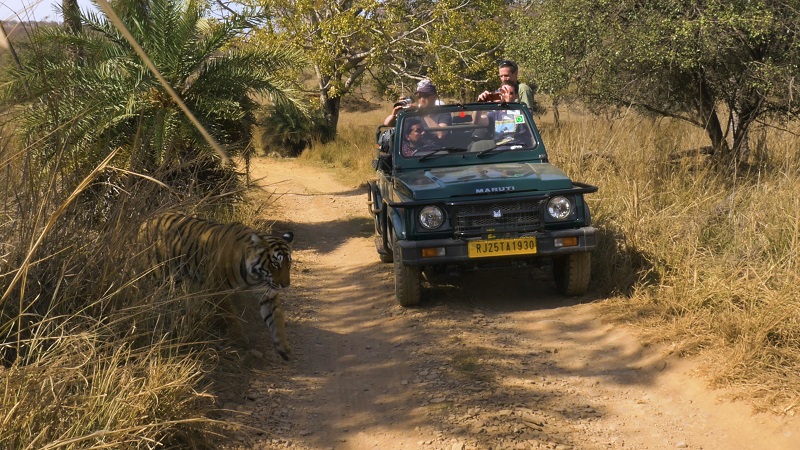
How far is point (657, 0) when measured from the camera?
8.98 meters

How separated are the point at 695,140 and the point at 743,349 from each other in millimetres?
5825

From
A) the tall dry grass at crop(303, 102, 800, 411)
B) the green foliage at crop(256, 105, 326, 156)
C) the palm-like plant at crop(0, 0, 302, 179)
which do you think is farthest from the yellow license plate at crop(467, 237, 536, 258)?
the green foliage at crop(256, 105, 326, 156)

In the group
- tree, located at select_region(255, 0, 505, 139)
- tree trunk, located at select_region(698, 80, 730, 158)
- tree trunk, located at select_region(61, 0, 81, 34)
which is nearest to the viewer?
tree trunk, located at select_region(61, 0, 81, 34)

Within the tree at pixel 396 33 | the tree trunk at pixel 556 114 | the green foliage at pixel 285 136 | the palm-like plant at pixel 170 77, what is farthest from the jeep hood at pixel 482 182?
the green foliage at pixel 285 136

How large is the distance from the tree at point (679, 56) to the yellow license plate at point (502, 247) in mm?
3164

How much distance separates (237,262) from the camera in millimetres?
5957

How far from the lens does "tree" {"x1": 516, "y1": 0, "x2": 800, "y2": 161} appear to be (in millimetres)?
8445

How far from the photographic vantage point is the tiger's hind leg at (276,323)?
5.85 meters

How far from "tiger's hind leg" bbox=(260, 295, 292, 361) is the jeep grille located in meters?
1.67

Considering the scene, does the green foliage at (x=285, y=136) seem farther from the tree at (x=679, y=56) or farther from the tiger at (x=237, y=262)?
the tiger at (x=237, y=262)

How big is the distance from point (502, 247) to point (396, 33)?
13.8 metres

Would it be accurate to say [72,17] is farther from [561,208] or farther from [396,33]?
[396,33]

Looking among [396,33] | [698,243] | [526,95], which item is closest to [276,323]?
[698,243]

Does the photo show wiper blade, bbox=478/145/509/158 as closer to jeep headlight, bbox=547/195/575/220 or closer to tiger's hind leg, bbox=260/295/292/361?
jeep headlight, bbox=547/195/575/220
